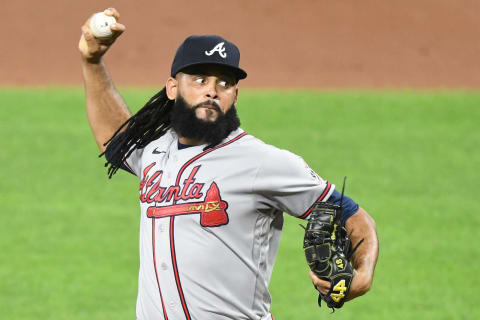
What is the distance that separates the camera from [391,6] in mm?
21188

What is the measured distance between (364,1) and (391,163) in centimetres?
844

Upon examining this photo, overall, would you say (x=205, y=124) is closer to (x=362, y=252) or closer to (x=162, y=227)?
(x=162, y=227)

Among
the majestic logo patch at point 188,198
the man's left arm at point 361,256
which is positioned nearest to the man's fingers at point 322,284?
the man's left arm at point 361,256

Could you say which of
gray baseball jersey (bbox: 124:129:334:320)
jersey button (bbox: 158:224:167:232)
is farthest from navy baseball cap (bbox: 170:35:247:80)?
jersey button (bbox: 158:224:167:232)

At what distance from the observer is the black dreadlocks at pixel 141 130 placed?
436cm

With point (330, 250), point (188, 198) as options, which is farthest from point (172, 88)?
point (330, 250)

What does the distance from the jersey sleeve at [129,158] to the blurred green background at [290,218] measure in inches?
156

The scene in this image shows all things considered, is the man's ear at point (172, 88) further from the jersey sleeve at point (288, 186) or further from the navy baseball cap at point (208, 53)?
the jersey sleeve at point (288, 186)

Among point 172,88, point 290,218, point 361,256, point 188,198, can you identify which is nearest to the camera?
point 361,256

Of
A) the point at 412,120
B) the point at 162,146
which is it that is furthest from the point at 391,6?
the point at 162,146

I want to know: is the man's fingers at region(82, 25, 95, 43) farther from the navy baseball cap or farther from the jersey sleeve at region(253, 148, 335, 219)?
the jersey sleeve at region(253, 148, 335, 219)

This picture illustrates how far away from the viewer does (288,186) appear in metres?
3.78

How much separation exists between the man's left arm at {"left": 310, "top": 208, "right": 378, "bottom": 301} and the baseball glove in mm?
24

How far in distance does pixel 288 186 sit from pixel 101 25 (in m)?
1.19
